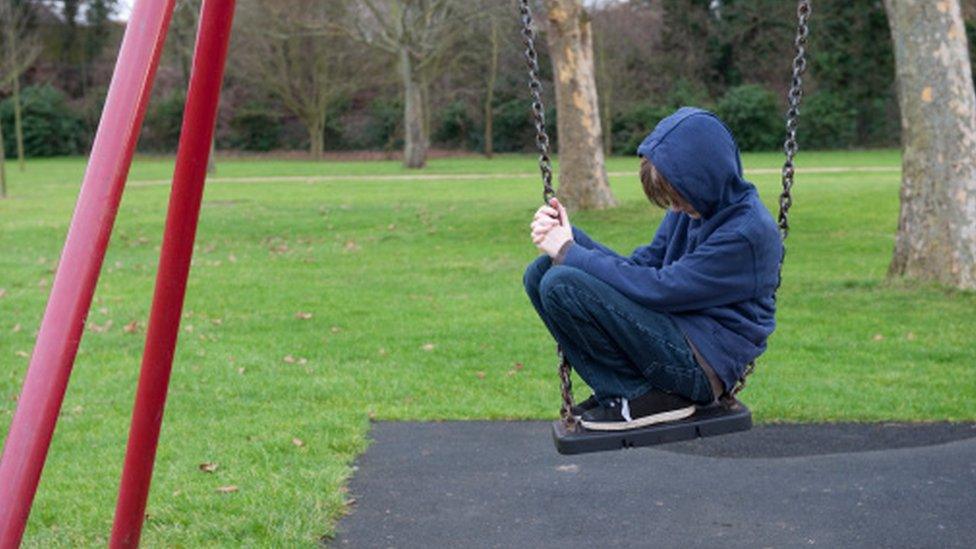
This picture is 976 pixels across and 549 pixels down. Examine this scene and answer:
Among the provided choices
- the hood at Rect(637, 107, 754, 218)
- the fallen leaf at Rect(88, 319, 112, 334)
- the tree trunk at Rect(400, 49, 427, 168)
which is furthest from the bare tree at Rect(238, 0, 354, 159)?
the hood at Rect(637, 107, 754, 218)

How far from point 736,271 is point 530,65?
0.87 meters

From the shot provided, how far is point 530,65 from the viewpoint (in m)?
3.98

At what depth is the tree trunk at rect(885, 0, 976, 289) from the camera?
10.7 m

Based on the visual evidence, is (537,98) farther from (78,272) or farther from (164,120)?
(164,120)

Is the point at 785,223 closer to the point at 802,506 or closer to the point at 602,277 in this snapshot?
the point at 602,277

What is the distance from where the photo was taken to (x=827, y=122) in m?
45.5

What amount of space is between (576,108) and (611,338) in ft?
50.8

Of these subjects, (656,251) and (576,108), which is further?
(576,108)

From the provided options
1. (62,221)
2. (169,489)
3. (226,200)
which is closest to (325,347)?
(169,489)

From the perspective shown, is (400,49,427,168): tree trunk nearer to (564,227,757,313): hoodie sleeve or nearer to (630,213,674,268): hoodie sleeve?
(630,213,674,268): hoodie sleeve

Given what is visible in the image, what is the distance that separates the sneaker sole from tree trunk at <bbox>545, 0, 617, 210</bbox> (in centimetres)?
1498

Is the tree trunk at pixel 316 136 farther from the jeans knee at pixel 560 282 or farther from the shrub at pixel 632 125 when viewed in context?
the jeans knee at pixel 560 282

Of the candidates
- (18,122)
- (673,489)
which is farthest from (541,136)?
(18,122)

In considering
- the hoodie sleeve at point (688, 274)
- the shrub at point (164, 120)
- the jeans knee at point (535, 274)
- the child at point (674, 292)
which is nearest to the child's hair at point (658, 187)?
the child at point (674, 292)
